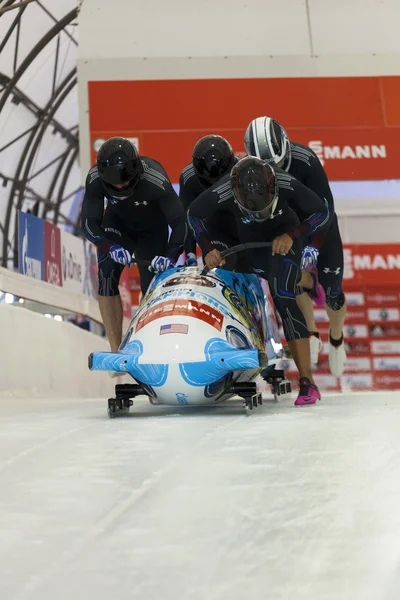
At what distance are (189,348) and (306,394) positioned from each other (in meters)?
0.74

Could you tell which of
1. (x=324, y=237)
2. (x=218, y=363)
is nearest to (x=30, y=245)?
(x=324, y=237)

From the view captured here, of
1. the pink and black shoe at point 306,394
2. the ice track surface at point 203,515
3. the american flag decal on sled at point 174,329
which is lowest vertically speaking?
the ice track surface at point 203,515

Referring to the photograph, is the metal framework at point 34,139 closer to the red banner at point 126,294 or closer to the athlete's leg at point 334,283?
the red banner at point 126,294

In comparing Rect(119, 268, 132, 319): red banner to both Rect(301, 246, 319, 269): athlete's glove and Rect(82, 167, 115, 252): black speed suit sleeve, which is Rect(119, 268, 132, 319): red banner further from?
Rect(301, 246, 319, 269): athlete's glove

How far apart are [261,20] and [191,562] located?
27.4 ft

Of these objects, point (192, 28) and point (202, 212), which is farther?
point (192, 28)

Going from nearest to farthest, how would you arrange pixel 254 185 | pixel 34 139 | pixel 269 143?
1. pixel 254 185
2. pixel 269 143
3. pixel 34 139

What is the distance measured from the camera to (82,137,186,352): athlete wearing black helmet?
11.9ft

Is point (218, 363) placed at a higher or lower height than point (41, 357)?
lower

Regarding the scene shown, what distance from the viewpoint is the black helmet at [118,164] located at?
355cm

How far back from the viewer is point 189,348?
3041 millimetres

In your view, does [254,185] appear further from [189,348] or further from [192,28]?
[192,28]

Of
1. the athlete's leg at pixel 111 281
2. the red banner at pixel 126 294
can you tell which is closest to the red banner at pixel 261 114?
the red banner at pixel 126 294

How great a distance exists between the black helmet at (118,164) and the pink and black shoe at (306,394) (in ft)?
3.94
